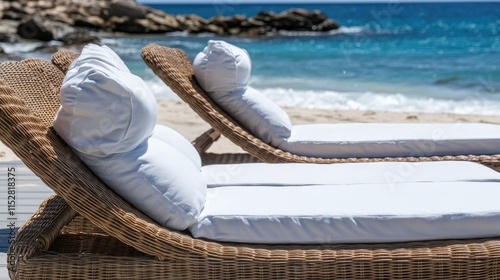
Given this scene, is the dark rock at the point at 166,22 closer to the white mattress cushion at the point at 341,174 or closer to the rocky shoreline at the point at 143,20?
the rocky shoreline at the point at 143,20

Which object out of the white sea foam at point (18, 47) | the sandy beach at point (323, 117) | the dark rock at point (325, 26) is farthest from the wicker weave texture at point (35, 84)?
the dark rock at point (325, 26)

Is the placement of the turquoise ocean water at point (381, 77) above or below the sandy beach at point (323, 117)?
below

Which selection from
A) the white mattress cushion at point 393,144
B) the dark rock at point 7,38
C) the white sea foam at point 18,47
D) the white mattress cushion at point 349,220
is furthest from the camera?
the dark rock at point 7,38

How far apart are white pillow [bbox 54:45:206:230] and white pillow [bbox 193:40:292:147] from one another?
1.33 m

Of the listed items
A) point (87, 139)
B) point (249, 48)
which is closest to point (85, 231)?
point (87, 139)

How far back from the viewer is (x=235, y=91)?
139 inches

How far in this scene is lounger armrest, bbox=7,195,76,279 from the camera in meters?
1.87

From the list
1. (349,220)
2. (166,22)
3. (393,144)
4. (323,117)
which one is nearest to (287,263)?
(349,220)

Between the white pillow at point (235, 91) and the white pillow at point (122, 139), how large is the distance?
1.33 meters

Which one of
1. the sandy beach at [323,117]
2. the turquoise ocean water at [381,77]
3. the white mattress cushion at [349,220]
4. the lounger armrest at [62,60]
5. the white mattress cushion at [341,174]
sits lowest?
the turquoise ocean water at [381,77]

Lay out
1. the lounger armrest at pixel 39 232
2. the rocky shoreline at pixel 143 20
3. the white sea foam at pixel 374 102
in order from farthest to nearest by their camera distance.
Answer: the rocky shoreline at pixel 143 20 → the white sea foam at pixel 374 102 → the lounger armrest at pixel 39 232

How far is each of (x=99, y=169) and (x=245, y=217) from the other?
44 cm

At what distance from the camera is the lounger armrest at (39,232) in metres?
1.87

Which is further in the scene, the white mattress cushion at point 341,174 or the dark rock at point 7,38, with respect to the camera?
the dark rock at point 7,38
